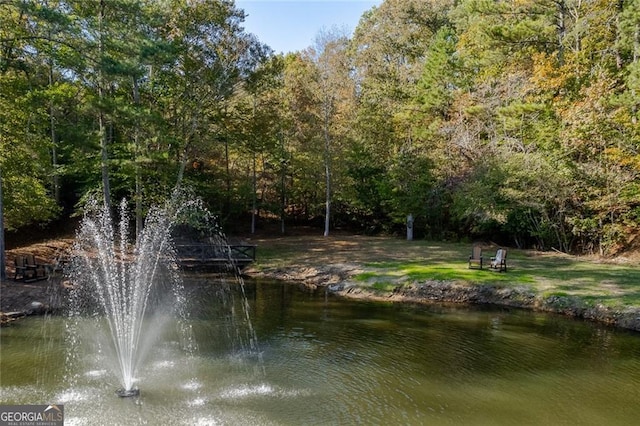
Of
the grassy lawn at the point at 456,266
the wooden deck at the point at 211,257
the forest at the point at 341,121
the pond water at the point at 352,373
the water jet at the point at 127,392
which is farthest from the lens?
the wooden deck at the point at 211,257

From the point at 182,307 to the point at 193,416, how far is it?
7370 millimetres

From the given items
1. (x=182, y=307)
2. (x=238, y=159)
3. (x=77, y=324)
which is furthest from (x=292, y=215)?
(x=77, y=324)

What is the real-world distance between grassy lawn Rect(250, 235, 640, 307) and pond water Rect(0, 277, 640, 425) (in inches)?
90.1

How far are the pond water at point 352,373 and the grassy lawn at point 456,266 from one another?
2289 mm

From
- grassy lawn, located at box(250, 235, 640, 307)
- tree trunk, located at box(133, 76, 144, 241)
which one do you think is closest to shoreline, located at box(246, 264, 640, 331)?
grassy lawn, located at box(250, 235, 640, 307)

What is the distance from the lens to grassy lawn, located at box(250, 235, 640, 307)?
14852 millimetres

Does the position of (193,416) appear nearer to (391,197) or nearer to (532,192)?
(532,192)

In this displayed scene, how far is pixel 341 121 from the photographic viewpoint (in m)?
30.2

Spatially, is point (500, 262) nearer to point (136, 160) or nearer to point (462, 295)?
point (462, 295)

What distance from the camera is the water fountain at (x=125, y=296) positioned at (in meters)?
10.0

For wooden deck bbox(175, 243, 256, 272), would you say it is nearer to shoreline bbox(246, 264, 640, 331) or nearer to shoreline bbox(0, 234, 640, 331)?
shoreline bbox(0, 234, 640, 331)

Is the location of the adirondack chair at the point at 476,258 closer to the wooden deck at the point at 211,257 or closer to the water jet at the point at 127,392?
the wooden deck at the point at 211,257

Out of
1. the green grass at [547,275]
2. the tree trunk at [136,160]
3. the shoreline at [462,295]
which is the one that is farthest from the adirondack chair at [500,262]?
the tree trunk at [136,160]

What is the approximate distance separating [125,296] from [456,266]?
1286 cm
